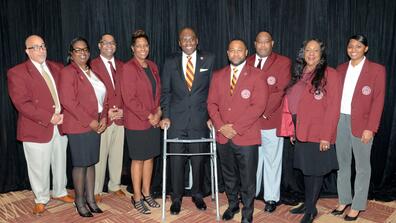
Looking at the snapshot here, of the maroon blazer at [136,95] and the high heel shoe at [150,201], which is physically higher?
the maroon blazer at [136,95]

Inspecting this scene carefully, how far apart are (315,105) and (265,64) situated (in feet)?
2.32

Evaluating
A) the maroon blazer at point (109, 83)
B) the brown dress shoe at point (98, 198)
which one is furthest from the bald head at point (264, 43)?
the brown dress shoe at point (98, 198)

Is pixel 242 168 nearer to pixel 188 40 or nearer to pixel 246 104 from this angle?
pixel 246 104

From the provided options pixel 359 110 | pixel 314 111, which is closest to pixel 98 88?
pixel 314 111

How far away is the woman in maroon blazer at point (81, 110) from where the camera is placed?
3.13 metres

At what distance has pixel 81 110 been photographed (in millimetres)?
3168

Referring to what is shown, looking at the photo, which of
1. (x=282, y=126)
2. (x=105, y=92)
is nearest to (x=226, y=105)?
(x=282, y=126)

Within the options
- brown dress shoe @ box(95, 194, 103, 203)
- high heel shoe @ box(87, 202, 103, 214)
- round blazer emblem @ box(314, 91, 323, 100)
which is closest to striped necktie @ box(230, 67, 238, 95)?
round blazer emblem @ box(314, 91, 323, 100)

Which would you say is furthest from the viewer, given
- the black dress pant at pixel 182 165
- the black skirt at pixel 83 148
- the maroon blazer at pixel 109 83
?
the maroon blazer at pixel 109 83

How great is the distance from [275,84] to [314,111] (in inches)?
22.4

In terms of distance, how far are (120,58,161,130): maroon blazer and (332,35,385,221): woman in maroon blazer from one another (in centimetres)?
176

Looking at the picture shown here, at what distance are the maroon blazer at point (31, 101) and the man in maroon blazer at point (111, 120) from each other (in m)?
0.52

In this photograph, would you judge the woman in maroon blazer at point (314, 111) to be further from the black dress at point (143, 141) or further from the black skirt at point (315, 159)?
the black dress at point (143, 141)

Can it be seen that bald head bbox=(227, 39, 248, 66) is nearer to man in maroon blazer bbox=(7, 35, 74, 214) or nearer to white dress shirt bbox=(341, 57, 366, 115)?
white dress shirt bbox=(341, 57, 366, 115)
